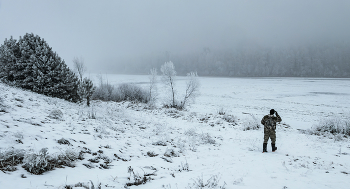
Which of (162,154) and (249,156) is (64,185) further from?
(249,156)

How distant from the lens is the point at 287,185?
504cm

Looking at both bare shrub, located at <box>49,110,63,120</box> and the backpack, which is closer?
Answer: the backpack

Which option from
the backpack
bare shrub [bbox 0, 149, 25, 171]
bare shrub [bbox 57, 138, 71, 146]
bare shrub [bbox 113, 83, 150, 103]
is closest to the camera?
bare shrub [bbox 0, 149, 25, 171]

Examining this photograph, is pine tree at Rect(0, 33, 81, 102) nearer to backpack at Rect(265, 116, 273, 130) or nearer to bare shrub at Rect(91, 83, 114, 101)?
backpack at Rect(265, 116, 273, 130)

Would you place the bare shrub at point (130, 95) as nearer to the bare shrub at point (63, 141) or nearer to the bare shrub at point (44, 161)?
the bare shrub at point (63, 141)

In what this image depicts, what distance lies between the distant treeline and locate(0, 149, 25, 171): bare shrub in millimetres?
138190

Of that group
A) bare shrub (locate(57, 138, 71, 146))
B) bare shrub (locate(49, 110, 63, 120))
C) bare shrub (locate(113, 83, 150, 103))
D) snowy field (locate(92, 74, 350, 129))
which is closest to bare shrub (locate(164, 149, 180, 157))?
bare shrub (locate(57, 138, 71, 146))

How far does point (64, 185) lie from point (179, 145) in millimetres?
6192

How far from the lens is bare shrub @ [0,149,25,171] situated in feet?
12.6

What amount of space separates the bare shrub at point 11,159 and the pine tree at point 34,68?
14.4m

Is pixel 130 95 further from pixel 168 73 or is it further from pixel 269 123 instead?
pixel 269 123

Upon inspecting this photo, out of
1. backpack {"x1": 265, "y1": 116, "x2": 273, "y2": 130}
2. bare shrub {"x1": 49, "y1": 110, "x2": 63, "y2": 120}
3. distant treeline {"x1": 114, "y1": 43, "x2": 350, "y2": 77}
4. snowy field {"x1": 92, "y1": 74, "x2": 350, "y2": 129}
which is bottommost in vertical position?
snowy field {"x1": 92, "y1": 74, "x2": 350, "y2": 129}

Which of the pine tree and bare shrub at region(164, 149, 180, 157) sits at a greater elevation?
the pine tree

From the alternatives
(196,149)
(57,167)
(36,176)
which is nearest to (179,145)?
(196,149)
